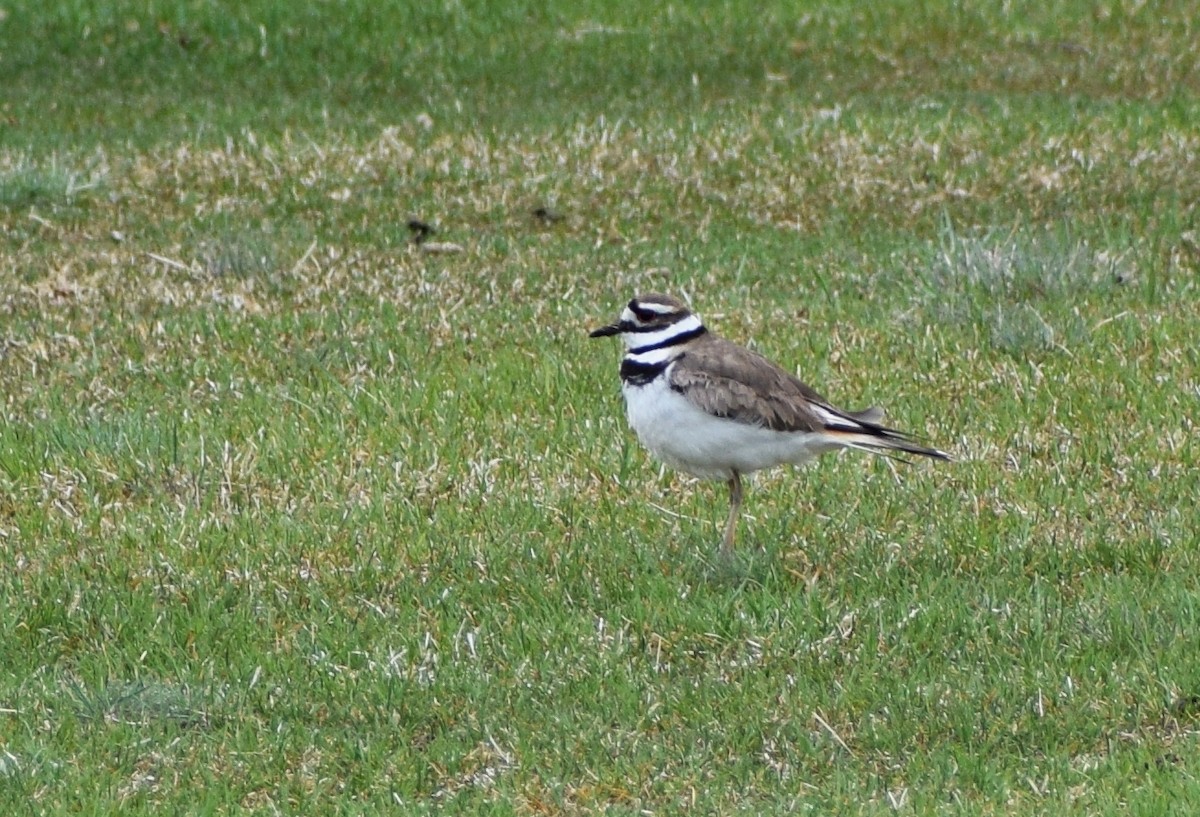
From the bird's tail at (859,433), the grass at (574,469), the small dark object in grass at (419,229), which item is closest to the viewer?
the grass at (574,469)

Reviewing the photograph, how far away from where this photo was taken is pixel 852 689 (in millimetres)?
6105

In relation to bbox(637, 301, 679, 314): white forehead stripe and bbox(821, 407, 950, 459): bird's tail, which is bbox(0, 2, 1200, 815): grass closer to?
bbox(821, 407, 950, 459): bird's tail

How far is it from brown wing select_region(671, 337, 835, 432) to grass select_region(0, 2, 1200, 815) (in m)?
0.59

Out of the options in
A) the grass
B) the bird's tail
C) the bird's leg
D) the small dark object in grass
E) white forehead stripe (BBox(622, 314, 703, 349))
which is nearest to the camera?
the grass

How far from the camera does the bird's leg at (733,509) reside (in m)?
7.30

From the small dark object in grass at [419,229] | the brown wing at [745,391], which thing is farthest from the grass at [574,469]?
the brown wing at [745,391]

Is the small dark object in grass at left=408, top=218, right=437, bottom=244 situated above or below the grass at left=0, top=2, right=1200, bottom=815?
below

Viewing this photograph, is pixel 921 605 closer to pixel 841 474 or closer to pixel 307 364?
pixel 841 474

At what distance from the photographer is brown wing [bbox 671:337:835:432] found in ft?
23.5

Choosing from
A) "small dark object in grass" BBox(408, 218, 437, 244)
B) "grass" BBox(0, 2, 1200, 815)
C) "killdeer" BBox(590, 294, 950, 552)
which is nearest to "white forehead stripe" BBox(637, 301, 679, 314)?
"killdeer" BBox(590, 294, 950, 552)

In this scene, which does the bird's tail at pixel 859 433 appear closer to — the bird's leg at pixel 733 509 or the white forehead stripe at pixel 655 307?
the bird's leg at pixel 733 509

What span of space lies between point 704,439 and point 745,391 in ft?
0.94

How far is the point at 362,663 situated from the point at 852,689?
1.76m

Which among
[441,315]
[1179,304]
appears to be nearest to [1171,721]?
[1179,304]
